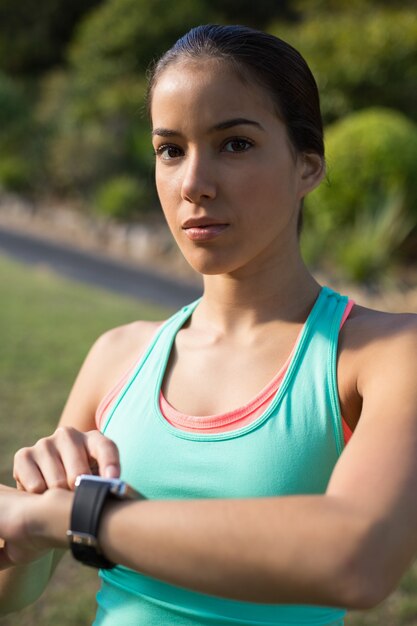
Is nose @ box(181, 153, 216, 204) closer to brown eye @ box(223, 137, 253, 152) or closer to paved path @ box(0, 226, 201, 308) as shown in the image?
brown eye @ box(223, 137, 253, 152)

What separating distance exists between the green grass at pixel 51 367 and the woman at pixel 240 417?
6.65 feet

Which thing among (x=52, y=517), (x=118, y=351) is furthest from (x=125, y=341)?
(x=52, y=517)

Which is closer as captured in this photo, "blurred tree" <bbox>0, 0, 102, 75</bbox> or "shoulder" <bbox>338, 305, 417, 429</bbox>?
"shoulder" <bbox>338, 305, 417, 429</bbox>

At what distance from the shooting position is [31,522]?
1437mm

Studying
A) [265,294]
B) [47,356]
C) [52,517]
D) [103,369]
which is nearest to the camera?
[52,517]

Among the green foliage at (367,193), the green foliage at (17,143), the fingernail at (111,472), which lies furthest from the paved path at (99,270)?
the fingernail at (111,472)

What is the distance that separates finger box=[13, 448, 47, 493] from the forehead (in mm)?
689

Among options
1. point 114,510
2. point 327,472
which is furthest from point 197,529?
point 327,472

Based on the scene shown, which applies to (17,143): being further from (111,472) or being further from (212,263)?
(111,472)

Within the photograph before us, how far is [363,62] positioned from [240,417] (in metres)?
13.2

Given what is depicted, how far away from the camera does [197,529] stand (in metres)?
1.30

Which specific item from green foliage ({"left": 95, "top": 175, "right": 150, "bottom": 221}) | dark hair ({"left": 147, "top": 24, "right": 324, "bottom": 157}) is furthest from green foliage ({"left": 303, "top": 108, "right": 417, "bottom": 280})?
dark hair ({"left": 147, "top": 24, "right": 324, "bottom": 157})

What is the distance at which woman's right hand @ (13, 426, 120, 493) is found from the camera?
1.46 meters

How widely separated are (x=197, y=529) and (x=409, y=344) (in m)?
0.56
